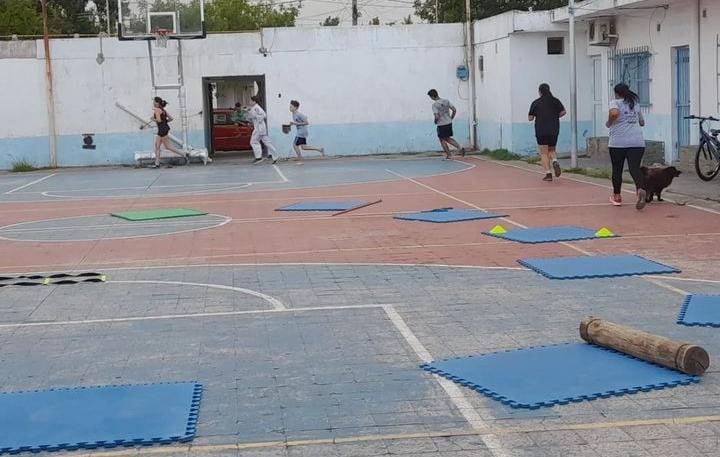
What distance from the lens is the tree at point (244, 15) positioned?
212 feet

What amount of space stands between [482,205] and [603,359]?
33.5ft

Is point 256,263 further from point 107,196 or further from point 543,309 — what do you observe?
point 107,196

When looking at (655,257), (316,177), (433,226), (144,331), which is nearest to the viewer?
(144,331)

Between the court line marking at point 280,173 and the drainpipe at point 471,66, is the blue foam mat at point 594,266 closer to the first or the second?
the court line marking at point 280,173

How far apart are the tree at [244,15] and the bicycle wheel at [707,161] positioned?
47.6 meters

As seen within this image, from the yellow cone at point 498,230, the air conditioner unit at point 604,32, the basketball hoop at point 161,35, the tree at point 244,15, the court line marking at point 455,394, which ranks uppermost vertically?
the tree at point 244,15

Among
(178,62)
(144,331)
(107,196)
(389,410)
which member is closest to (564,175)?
(107,196)

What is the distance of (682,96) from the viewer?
22078mm

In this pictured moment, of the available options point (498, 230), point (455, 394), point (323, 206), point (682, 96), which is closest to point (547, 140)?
point (682, 96)

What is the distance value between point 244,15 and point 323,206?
52385 mm

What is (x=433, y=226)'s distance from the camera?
14.5 meters

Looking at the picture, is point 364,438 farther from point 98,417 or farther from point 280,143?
point 280,143

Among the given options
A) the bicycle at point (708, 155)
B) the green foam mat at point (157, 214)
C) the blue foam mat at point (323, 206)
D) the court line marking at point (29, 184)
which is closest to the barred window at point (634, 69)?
the bicycle at point (708, 155)

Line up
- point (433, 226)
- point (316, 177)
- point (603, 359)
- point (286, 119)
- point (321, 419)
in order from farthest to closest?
point (286, 119), point (316, 177), point (433, 226), point (603, 359), point (321, 419)
